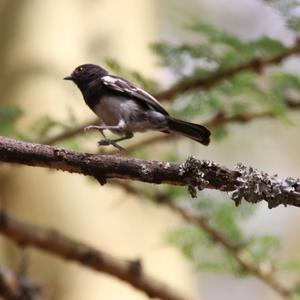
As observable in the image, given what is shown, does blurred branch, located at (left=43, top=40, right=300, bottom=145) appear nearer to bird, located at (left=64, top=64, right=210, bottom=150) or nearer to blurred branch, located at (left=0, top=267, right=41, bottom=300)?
bird, located at (left=64, top=64, right=210, bottom=150)

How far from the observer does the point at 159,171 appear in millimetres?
1439

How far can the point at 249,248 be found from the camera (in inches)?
108

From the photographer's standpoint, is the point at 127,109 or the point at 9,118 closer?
the point at 127,109

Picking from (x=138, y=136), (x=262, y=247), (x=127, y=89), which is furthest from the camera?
(x=138, y=136)

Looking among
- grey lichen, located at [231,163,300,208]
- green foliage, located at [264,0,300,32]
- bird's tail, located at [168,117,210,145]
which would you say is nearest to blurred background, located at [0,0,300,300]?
green foliage, located at [264,0,300,32]

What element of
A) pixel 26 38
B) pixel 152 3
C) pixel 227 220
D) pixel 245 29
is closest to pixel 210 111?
pixel 227 220

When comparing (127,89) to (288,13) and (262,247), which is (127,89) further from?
(262,247)

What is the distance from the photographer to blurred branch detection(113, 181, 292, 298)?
2.71 meters

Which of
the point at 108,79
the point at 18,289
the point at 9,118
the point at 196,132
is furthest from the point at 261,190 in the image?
the point at 18,289

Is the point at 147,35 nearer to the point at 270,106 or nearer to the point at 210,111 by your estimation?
the point at 210,111

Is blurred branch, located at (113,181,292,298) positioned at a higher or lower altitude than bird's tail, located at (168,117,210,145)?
higher

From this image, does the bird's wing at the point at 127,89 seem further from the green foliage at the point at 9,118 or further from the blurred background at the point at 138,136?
the green foliage at the point at 9,118

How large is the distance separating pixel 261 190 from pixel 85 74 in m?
0.77

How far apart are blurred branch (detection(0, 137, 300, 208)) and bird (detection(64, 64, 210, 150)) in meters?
0.40
